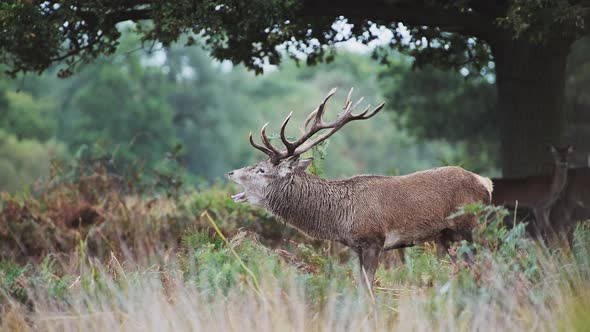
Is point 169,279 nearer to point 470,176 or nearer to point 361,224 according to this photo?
point 361,224

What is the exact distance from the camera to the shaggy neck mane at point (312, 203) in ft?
26.9

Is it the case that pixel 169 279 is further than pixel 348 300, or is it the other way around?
pixel 169 279

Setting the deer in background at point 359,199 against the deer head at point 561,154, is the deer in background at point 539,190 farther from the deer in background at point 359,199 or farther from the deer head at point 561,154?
the deer in background at point 359,199

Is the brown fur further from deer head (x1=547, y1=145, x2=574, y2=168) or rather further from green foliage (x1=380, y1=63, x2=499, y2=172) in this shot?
green foliage (x1=380, y1=63, x2=499, y2=172)

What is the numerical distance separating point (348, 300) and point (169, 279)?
5.19ft

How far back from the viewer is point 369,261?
7.89 metres

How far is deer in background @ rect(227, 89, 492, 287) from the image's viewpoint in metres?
8.11

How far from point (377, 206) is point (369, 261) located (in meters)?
0.51

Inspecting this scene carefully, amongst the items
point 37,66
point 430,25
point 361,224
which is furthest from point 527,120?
point 37,66

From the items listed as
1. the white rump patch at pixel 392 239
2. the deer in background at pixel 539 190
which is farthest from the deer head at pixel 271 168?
the deer in background at pixel 539 190

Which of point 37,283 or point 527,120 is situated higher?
point 37,283

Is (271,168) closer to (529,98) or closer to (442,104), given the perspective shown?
(529,98)

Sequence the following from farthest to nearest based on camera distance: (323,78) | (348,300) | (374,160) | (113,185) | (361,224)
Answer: (323,78) → (374,160) → (113,185) → (361,224) → (348,300)

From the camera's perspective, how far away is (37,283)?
A: 6738 millimetres
